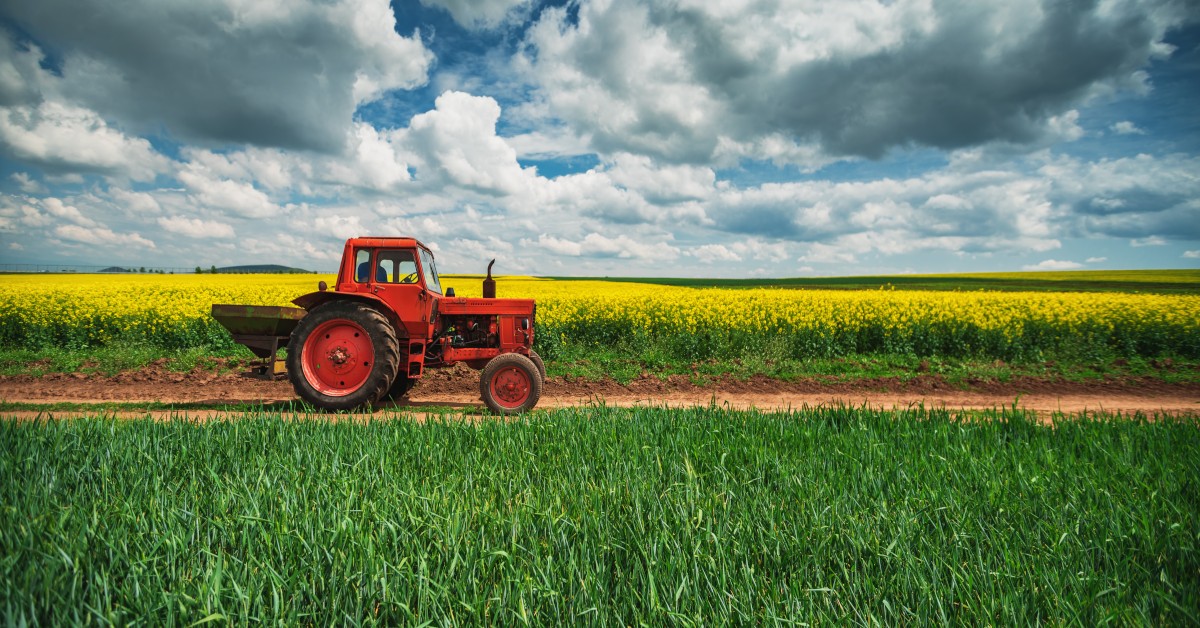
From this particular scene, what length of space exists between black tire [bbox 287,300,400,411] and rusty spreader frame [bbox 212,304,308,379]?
310 millimetres

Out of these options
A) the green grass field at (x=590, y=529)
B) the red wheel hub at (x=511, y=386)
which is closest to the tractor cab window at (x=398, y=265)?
the red wheel hub at (x=511, y=386)

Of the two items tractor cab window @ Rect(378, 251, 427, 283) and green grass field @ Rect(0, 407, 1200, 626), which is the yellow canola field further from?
green grass field @ Rect(0, 407, 1200, 626)

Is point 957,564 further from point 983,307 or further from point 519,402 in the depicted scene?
point 983,307

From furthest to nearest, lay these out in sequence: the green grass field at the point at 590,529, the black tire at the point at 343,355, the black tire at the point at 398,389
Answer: the black tire at the point at 398,389, the black tire at the point at 343,355, the green grass field at the point at 590,529

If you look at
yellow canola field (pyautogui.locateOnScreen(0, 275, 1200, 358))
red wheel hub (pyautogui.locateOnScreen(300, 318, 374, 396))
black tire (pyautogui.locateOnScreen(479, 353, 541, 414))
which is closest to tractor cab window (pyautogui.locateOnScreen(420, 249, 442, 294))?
red wheel hub (pyautogui.locateOnScreen(300, 318, 374, 396))

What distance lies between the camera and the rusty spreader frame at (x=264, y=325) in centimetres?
746

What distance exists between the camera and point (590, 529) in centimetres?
263

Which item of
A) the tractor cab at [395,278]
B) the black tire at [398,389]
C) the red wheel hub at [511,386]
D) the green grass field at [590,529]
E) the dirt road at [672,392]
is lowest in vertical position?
the dirt road at [672,392]

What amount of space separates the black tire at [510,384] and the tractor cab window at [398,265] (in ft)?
5.79

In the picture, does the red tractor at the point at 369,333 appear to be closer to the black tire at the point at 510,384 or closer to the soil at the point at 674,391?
the black tire at the point at 510,384

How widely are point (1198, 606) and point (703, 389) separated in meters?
7.89

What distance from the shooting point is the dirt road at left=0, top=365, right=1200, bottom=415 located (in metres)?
8.95

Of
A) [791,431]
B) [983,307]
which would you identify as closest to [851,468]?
[791,431]

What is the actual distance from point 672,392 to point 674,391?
99mm
